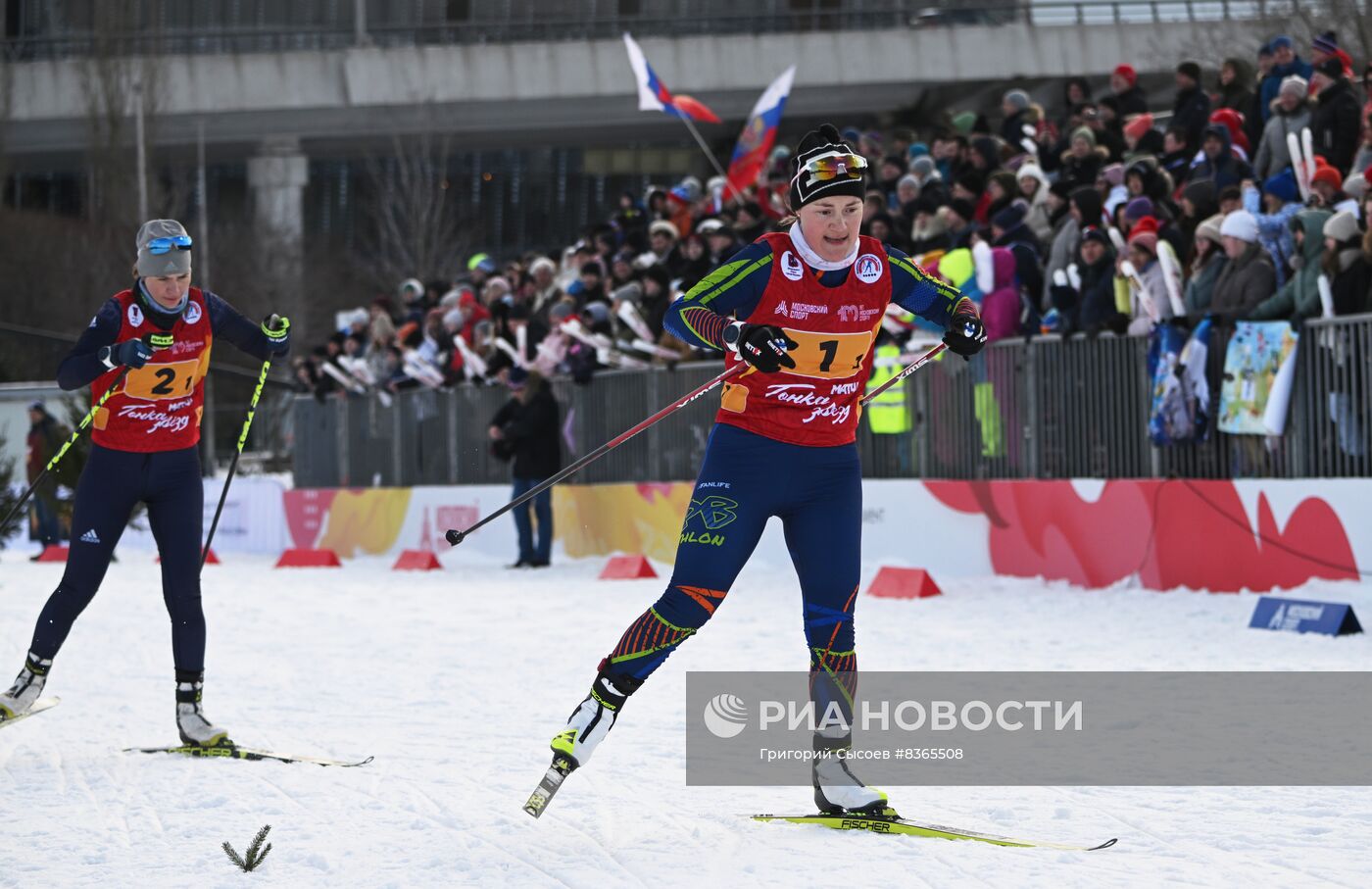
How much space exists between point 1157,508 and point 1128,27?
30.0 meters

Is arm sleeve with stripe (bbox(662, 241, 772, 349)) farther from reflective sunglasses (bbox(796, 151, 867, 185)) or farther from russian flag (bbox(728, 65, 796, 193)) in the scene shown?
russian flag (bbox(728, 65, 796, 193))

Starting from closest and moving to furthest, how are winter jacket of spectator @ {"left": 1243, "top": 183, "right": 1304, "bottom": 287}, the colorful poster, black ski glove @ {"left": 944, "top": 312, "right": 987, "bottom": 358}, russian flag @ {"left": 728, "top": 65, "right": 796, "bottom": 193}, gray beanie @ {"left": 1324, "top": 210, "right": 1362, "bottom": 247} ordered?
black ski glove @ {"left": 944, "top": 312, "right": 987, "bottom": 358} < gray beanie @ {"left": 1324, "top": 210, "right": 1362, "bottom": 247} < the colorful poster < winter jacket of spectator @ {"left": 1243, "top": 183, "right": 1304, "bottom": 287} < russian flag @ {"left": 728, "top": 65, "right": 796, "bottom": 193}

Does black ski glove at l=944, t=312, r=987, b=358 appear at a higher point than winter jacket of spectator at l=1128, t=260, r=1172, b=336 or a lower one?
lower

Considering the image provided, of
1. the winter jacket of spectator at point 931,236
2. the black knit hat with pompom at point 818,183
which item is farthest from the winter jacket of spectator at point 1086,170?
the black knit hat with pompom at point 818,183

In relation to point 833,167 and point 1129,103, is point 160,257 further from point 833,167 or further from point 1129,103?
point 1129,103

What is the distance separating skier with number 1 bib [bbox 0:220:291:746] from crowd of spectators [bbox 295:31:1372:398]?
705cm

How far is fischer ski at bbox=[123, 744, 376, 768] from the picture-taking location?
684 centimetres

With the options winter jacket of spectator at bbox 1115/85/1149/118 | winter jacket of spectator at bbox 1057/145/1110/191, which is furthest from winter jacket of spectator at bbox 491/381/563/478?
winter jacket of spectator at bbox 1115/85/1149/118

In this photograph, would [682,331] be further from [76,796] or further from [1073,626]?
[1073,626]

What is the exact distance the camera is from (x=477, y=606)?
1384 centimetres

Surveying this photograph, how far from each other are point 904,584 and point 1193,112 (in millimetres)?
4579

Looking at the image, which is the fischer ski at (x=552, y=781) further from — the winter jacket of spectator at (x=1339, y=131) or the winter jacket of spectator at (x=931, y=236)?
the winter jacket of spectator at (x=931, y=236)

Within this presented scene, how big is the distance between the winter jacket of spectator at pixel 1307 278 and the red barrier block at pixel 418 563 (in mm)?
9769

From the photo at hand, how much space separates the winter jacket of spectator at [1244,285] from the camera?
38.8ft
